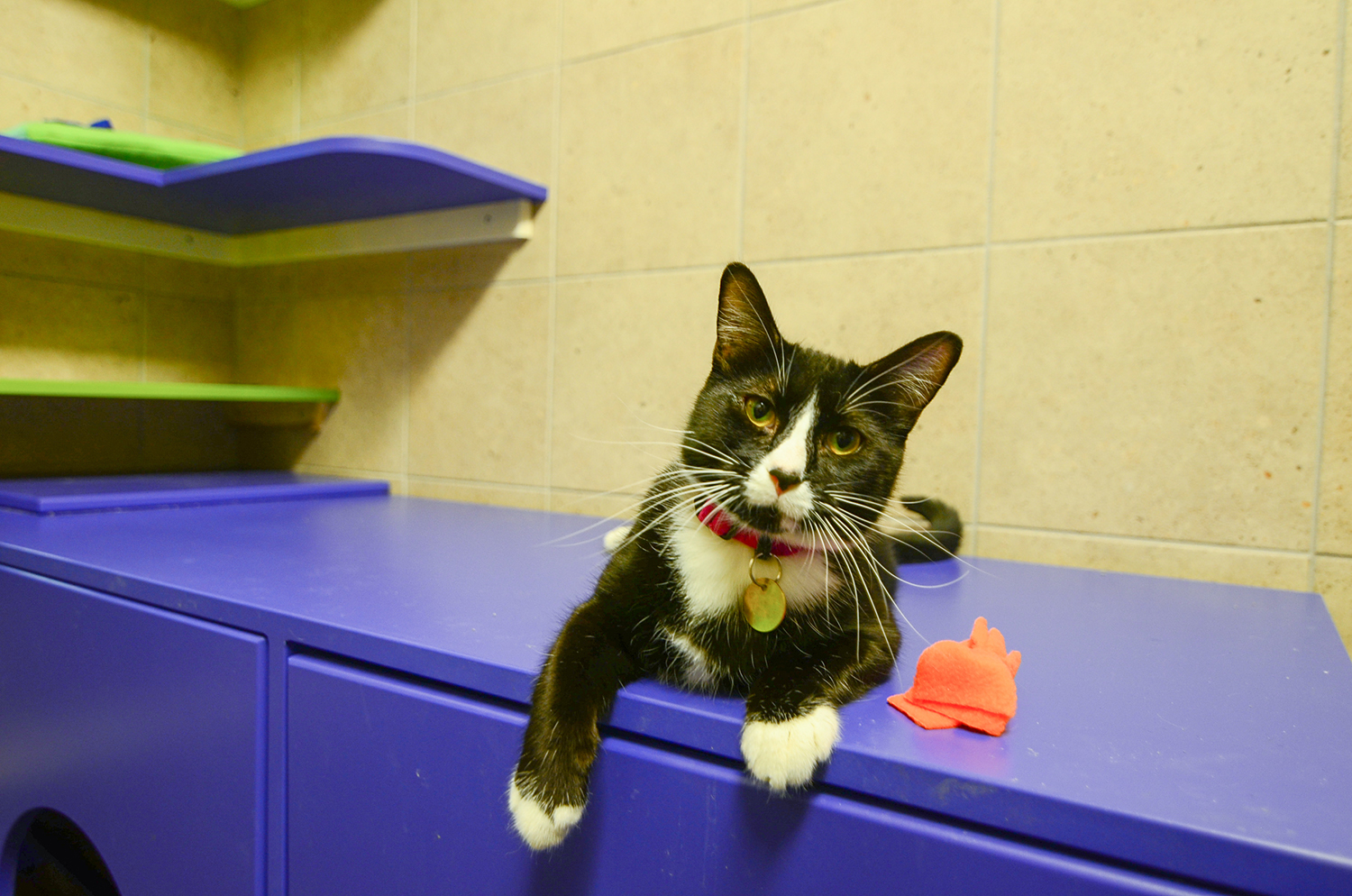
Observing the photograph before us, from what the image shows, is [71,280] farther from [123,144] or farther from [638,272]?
[638,272]

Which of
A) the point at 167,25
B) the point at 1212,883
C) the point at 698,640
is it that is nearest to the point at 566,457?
the point at 698,640

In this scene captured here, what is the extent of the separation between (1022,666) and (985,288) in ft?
2.28

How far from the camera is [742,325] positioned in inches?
25.9

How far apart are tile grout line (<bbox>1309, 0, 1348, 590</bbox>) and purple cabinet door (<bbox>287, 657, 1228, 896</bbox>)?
0.86 metres

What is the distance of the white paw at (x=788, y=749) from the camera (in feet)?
1.51

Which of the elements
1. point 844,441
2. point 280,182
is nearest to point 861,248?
point 844,441

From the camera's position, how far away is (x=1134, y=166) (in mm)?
1051

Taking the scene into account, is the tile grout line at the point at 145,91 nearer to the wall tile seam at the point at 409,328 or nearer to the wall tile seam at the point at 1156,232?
the wall tile seam at the point at 409,328

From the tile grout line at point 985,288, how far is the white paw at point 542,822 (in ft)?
2.90

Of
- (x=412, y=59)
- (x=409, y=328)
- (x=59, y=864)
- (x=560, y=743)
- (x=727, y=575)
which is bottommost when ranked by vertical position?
(x=59, y=864)

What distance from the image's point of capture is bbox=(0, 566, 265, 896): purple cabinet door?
2.33 feet

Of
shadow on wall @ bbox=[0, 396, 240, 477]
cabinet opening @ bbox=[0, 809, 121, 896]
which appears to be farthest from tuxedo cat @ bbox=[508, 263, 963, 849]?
shadow on wall @ bbox=[0, 396, 240, 477]

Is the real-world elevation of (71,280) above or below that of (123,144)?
below

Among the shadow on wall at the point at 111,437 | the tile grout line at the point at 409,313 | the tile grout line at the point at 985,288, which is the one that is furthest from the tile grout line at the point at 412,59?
the tile grout line at the point at 985,288
